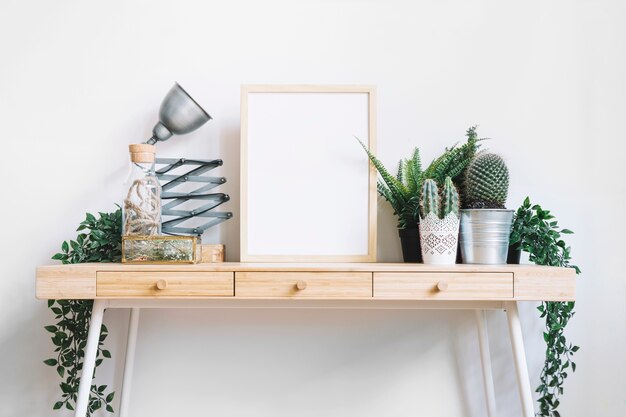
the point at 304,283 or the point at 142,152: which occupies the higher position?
the point at 142,152

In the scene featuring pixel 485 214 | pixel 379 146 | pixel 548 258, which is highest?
pixel 379 146

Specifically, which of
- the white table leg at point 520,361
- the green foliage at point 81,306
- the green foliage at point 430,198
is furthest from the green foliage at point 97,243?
the white table leg at point 520,361

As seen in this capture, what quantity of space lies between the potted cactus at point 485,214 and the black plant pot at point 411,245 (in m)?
0.13

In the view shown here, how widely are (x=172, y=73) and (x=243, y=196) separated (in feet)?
1.60

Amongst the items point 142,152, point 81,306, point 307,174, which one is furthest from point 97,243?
point 307,174

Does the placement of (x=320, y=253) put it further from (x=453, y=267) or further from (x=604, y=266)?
(x=604, y=266)

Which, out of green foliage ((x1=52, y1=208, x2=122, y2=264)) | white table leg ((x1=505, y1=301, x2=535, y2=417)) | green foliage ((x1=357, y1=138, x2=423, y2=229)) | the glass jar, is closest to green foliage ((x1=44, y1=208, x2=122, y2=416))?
green foliage ((x1=52, y1=208, x2=122, y2=264))

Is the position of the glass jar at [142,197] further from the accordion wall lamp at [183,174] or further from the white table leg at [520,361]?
the white table leg at [520,361]

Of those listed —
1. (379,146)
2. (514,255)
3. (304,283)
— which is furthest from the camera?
(379,146)

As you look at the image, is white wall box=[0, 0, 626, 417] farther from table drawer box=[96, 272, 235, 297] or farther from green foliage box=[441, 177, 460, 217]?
table drawer box=[96, 272, 235, 297]

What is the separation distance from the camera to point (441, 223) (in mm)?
1575

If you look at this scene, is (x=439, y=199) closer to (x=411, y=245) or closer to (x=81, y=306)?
(x=411, y=245)

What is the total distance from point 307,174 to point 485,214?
0.54 metres

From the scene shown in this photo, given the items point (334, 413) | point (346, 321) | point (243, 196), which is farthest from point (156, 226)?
point (334, 413)
